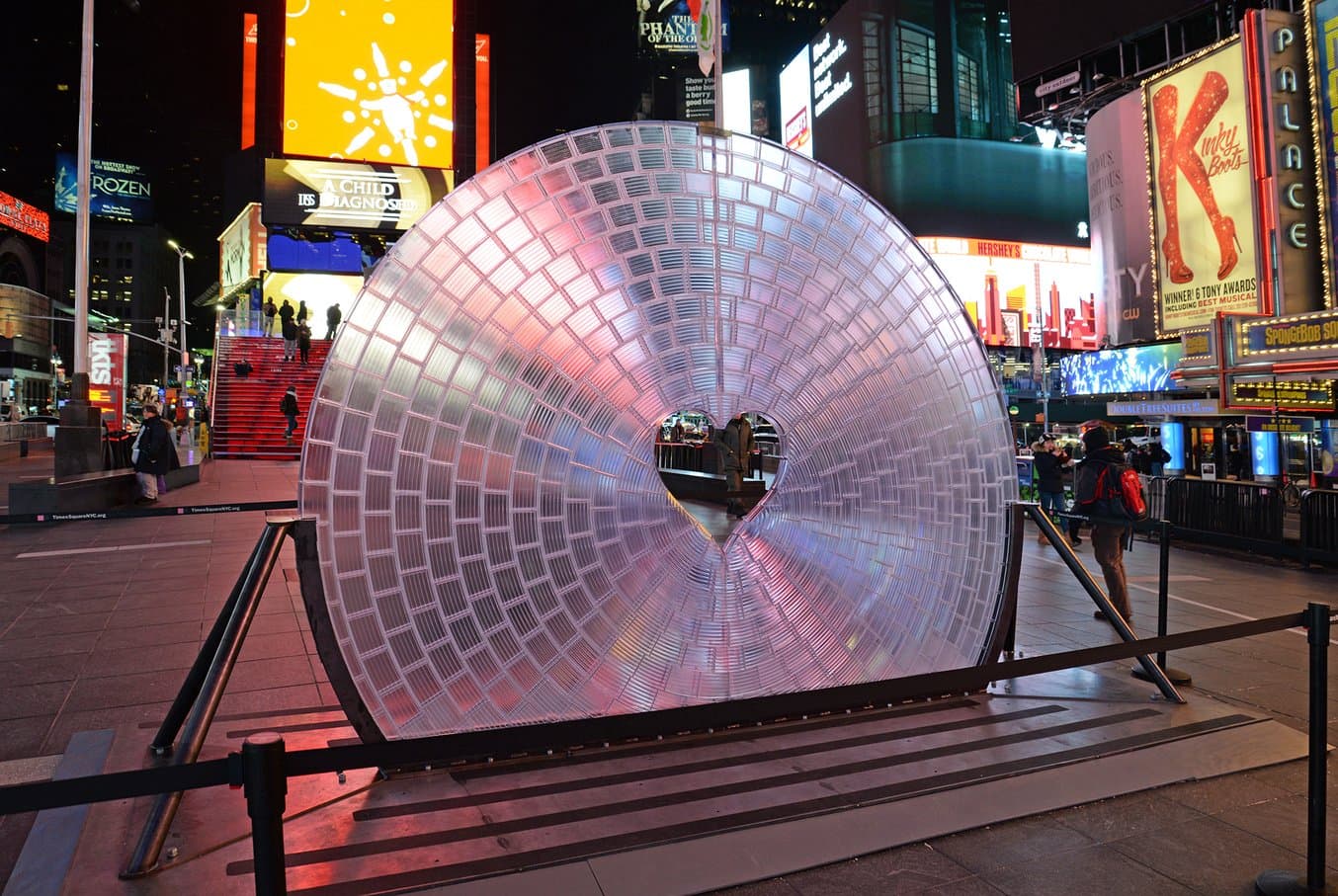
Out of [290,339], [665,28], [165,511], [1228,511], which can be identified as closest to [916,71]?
[665,28]

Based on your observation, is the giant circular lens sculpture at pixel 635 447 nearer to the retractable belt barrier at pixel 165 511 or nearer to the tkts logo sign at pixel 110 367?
the retractable belt barrier at pixel 165 511

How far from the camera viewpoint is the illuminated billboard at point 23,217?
67812 mm

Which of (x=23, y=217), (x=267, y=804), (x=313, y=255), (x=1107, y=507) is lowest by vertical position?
(x=267, y=804)

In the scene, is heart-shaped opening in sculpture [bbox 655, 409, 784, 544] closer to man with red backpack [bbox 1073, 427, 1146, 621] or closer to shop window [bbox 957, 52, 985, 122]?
man with red backpack [bbox 1073, 427, 1146, 621]

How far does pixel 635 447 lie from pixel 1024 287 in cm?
4597

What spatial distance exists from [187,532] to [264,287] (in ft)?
107

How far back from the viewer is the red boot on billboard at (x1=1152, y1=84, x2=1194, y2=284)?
22.0 meters

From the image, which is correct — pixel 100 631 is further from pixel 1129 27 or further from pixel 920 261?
pixel 1129 27

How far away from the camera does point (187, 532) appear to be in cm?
1255

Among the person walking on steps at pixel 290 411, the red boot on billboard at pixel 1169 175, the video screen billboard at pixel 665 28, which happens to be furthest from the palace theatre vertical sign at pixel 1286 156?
the video screen billboard at pixel 665 28

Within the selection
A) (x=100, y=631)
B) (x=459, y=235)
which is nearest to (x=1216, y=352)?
(x=459, y=235)

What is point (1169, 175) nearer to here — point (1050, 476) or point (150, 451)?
point (1050, 476)

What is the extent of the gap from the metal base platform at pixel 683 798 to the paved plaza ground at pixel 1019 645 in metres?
0.19

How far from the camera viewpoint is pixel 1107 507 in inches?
294
